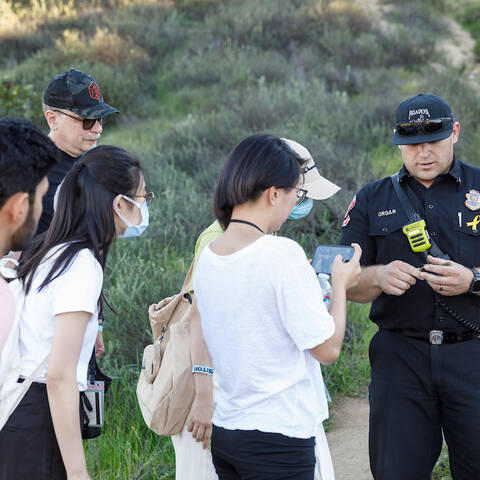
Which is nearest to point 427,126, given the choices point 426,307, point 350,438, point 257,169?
point 426,307

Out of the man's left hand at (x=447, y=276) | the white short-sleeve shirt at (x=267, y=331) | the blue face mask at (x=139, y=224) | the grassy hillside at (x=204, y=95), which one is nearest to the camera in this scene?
the white short-sleeve shirt at (x=267, y=331)

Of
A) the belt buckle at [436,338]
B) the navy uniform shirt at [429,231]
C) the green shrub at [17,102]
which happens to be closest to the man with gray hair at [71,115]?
the navy uniform shirt at [429,231]

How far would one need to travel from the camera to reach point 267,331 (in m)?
2.08

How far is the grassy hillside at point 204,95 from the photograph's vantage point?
5219 millimetres

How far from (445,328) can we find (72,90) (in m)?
2.29

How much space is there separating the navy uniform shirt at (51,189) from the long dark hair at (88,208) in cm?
85

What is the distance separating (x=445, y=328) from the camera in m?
2.90

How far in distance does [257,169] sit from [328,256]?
19.7 inches

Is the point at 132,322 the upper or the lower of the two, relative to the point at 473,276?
lower

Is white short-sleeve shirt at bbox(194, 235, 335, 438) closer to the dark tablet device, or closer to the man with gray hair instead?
the dark tablet device

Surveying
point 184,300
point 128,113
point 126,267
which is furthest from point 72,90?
point 128,113

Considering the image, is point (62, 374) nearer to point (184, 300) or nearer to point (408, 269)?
point (184, 300)

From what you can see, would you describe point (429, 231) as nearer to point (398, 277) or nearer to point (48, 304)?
point (398, 277)

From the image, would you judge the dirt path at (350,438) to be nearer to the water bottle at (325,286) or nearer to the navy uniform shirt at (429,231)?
the navy uniform shirt at (429,231)
